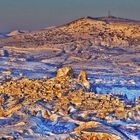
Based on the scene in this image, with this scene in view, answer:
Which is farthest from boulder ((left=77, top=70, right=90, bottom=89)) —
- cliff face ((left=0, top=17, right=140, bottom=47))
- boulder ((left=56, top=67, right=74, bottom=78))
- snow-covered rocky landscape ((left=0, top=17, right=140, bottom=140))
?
cliff face ((left=0, top=17, right=140, bottom=47))

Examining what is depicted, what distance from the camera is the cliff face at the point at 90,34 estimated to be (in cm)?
2319

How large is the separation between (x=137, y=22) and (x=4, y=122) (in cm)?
1531

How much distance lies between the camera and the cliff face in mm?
23188

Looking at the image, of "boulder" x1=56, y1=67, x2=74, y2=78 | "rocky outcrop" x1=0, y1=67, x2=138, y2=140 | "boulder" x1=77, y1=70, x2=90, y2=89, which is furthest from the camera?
"boulder" x1=56, y1=67, x2=74, y2=78

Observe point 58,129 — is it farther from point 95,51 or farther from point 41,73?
point 95,51

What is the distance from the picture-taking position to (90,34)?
937 inches

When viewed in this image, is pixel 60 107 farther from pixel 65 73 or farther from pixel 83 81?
pixel 65 73

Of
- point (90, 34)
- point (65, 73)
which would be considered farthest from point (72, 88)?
point (90, 34)

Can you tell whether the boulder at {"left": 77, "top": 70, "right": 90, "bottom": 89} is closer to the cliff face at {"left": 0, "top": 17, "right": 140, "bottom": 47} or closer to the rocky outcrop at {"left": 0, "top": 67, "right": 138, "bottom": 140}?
the rocky outcrop at {"left": 0, "top": 67, "right": 138, "bottom": 140}

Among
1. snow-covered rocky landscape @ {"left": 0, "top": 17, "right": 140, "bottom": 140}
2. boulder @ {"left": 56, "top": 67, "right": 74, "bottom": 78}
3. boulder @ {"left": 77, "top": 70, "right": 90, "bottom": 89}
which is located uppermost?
boulder @ {"left": 56, "top": 67, "right": 74, "bottom": 78}

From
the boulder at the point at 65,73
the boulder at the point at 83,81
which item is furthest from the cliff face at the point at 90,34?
the boulder at the point at 83,81

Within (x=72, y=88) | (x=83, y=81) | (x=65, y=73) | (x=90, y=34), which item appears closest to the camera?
(x=72, y=88)

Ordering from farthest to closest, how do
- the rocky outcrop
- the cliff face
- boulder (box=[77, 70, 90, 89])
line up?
the cliff face
boulder (box=[77, 70, 90, 89])
the rocky outcrop

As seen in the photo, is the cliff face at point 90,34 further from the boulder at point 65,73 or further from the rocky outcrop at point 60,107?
the rocky outcrop at point 60,107
